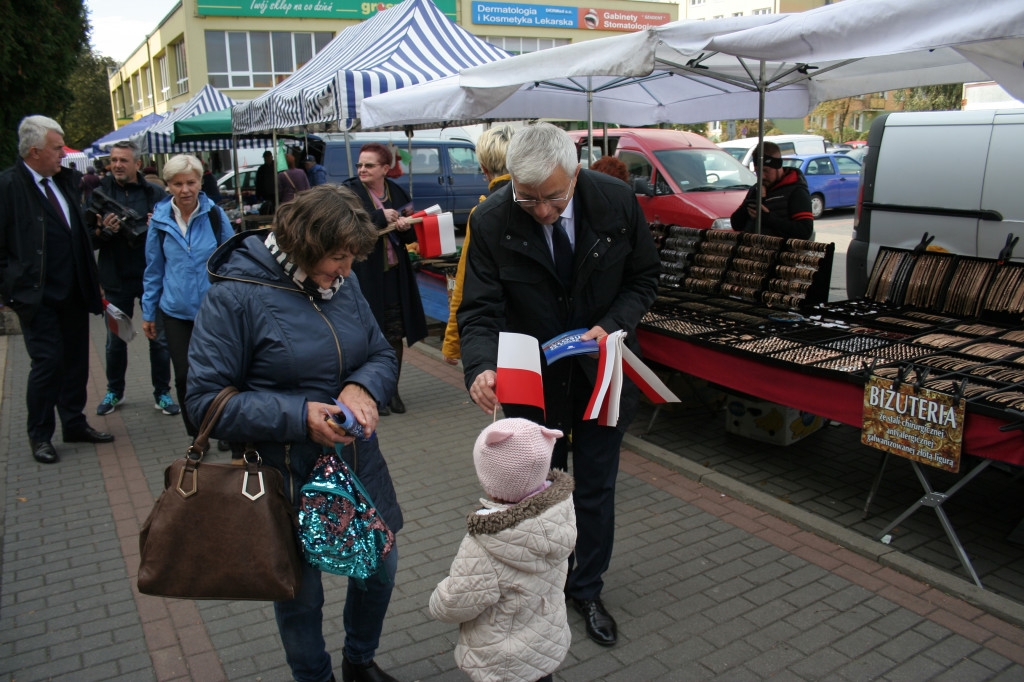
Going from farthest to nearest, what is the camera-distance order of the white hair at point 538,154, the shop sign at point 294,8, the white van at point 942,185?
the shop sign at point 294,8
the white van at point 942,185
the white hair at point 538,154

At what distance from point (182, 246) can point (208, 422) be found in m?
3.09

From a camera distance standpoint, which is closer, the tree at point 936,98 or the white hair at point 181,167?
the white hair at point 181,167

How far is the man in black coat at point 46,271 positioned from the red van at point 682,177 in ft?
24.9

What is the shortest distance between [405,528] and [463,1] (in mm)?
37340

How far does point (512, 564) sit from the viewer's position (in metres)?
2.11

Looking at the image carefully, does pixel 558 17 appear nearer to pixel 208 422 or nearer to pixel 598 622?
pixel 598 622

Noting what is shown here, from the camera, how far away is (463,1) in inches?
1462

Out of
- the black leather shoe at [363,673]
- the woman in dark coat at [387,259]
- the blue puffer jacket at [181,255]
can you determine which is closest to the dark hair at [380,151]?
the woman in dark coat at [387,259]

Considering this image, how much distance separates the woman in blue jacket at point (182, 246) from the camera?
4.73 meters

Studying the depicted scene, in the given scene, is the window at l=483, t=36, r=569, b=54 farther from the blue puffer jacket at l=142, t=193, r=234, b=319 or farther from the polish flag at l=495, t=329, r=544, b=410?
the polish flag at l=495, t=329, r=544, b=410

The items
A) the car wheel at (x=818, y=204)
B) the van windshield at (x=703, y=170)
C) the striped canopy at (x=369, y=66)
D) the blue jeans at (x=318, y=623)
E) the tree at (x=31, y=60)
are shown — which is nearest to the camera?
the blue jeans at (x=318, y=623)

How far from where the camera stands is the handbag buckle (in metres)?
2.09

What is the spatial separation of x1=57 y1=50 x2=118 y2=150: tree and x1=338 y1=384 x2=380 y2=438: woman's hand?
53402mm

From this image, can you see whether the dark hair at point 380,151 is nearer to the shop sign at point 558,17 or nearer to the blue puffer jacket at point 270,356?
the blue puffer jacket at point 270,356
